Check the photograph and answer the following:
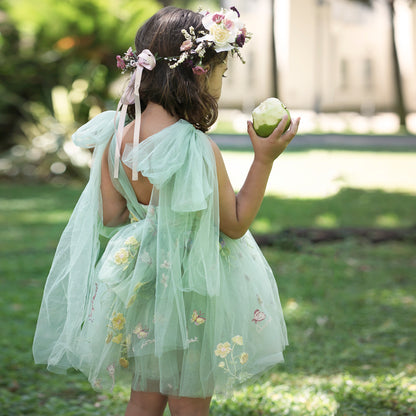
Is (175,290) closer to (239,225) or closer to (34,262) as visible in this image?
(239,225)

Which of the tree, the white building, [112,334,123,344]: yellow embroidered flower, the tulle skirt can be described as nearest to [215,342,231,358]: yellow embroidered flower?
the tulle skirt

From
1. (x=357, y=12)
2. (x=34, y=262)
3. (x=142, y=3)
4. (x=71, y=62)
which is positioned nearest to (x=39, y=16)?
(x=71, y=62)

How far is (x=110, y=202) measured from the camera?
245 cm

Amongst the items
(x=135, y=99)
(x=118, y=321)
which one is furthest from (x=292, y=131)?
(x=118, y=321)

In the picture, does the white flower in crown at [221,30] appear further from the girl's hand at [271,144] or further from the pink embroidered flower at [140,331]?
the pink embroidered flower at [140,331]

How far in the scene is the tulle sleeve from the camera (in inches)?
93.4

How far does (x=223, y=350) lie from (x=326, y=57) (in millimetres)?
25026

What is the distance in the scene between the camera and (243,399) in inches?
128

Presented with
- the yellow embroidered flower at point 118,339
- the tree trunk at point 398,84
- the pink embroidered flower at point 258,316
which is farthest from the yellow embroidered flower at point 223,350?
the tree trunk at point 398,84

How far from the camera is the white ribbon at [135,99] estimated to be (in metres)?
2.13

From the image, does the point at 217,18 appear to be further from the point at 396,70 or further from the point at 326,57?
the point at 326,57

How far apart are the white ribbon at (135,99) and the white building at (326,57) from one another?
22.0m

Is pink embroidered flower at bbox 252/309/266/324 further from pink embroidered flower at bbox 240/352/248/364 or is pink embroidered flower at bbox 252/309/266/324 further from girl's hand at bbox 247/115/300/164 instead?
girl's hand at bbox 247/115/300/164

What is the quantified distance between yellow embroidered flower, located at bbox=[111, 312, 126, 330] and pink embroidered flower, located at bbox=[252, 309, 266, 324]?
1.44ft
